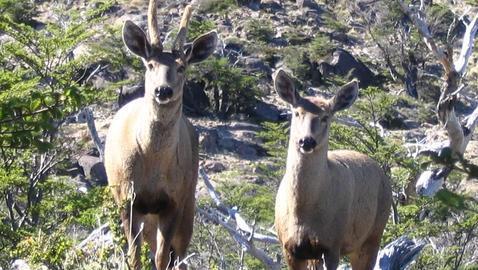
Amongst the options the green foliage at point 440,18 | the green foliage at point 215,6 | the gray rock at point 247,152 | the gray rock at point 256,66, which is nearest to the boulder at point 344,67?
the gray rock at point 256,66

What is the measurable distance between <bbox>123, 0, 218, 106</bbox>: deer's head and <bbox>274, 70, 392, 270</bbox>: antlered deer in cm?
74

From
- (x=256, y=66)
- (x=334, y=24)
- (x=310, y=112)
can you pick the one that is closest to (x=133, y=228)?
(x=310, y=112)

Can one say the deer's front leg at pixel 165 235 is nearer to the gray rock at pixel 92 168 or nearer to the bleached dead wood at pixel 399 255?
the bleached dead wood at pixel 399 255

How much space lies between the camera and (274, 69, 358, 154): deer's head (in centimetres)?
855

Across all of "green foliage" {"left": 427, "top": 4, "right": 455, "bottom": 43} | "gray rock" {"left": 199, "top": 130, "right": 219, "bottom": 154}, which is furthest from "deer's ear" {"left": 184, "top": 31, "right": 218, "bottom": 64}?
"green foliage" {"left": 427, "top": 4, "right": 455, "bottom": 43}

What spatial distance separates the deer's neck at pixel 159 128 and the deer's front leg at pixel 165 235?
0.55 m

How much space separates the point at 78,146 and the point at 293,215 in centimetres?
1285

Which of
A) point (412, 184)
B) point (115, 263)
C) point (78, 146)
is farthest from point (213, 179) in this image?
point (115, 263)

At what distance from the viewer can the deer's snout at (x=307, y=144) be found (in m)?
8.45

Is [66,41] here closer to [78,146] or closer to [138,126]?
[78,146]

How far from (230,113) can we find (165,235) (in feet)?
115

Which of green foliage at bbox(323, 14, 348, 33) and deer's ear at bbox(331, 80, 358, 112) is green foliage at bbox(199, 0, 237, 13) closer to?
green foliage at bbox(323, 14, 348, 33)

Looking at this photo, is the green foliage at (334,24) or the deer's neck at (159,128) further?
the green foliage at (334,24)

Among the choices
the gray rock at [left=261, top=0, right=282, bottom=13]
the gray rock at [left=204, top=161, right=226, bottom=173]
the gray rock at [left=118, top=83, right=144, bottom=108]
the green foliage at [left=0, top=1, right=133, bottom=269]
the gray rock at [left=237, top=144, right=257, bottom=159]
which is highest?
the green foliage at [left=0, top=1, right=133, bottom=269]
